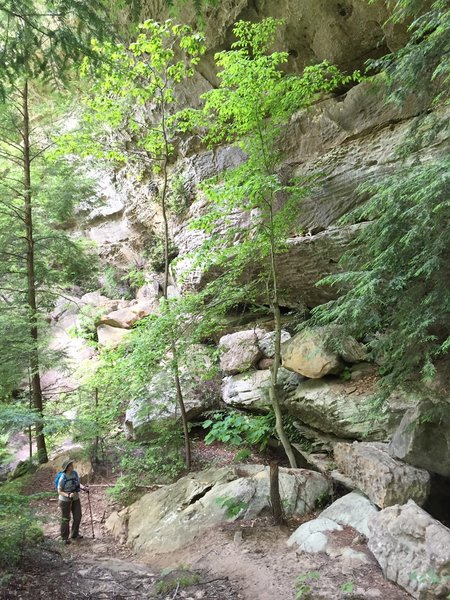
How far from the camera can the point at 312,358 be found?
338 inches

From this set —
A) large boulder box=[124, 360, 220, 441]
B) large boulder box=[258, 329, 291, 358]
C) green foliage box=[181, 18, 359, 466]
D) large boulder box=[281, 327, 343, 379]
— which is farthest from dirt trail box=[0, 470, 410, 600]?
large boulder box=[258, 329, 291, 358]

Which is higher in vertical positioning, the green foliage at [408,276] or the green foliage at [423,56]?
the green foliage at [423,56]

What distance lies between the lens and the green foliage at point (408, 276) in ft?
13.7

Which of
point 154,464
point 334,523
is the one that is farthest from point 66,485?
point 334,523

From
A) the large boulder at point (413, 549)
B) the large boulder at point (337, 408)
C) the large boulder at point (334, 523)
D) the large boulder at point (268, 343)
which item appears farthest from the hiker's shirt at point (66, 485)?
the large boulder at point (268, 343)

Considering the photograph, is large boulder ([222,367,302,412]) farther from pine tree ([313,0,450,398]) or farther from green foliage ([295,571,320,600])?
green foliage ([295,571,320,600])

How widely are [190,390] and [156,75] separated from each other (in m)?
7.94

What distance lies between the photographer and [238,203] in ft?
23.7

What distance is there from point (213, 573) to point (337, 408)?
4.35 m

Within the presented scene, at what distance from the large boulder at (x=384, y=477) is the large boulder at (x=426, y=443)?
5.8 inches

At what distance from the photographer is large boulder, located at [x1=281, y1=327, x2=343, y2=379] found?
857cm

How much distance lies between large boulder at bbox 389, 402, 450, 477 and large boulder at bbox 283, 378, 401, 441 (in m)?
1.41

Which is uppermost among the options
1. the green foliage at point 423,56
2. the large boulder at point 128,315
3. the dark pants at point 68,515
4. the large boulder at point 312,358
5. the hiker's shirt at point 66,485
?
the green foliage at point 423,56

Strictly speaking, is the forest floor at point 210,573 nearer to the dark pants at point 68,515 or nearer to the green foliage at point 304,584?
the green foliage at point 304,584
